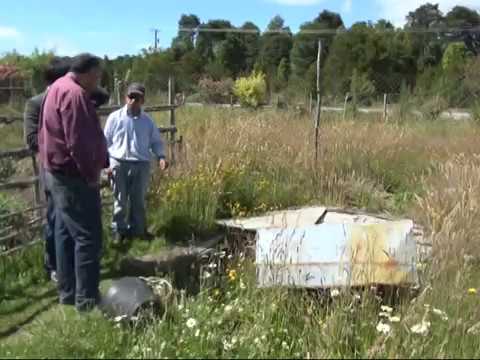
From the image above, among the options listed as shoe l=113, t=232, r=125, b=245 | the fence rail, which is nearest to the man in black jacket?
the fence rail

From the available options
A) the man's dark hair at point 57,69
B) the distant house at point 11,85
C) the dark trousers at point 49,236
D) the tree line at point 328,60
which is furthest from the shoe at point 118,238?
the distant house at point 11,85

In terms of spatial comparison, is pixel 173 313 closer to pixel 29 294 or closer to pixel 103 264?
pixel 29 294

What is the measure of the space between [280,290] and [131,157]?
8.87ft

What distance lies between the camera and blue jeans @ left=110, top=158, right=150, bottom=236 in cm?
725

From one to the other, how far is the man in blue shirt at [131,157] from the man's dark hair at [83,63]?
1.89 m

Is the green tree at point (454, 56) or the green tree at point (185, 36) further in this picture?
the green tree at point (185, 36)

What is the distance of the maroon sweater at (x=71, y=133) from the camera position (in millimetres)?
4902

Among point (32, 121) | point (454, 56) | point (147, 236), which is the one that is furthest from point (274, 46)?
point (32, 121)

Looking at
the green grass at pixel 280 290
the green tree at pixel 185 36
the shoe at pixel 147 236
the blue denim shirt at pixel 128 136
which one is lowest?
the shoe at pixel 147 236

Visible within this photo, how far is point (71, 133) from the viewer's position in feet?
16.1

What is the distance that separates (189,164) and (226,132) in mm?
2063

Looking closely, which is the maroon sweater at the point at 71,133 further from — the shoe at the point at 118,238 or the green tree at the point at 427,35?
the green tree at the point at 427,35

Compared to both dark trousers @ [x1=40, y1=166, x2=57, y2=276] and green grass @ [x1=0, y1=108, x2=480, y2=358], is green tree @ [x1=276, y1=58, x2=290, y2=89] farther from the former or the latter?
dark trousers @ [x1=40, y1=166, x2=57, y2=276]

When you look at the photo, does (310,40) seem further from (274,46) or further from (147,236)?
(147,236)
